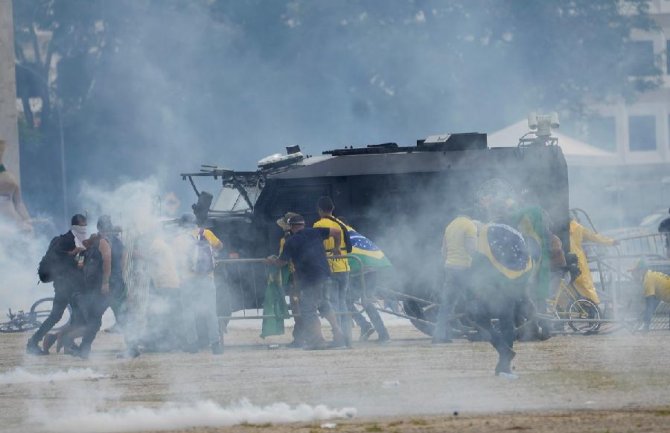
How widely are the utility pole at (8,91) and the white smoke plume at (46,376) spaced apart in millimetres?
26557

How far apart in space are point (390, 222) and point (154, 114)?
24591 mm

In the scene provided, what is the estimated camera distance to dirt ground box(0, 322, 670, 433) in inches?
443

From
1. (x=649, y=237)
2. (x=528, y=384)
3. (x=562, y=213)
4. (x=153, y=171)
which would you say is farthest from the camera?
(x=153, y=171)

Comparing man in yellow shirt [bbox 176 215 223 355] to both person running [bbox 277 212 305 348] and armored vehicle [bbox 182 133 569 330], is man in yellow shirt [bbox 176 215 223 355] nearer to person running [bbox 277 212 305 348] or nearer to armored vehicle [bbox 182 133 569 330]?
person running [bbox 277 212 305 348]

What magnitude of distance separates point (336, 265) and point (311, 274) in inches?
25.5

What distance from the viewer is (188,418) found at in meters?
11.7

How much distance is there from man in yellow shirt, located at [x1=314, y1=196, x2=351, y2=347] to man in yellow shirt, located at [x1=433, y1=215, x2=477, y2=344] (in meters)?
1.19

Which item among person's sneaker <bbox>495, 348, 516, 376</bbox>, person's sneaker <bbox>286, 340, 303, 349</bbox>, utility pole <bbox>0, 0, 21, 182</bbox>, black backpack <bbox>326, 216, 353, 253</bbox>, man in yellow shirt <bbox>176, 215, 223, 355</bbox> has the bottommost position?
person's sneaker <bbox>495, 348, 516, 376</bbox>

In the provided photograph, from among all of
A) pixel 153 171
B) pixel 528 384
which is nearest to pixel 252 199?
pixel 528 384

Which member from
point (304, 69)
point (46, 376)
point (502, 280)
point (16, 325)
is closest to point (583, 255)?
point (502, 280)

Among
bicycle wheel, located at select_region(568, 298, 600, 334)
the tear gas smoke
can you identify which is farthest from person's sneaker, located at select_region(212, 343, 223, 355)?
the tear gas smoke

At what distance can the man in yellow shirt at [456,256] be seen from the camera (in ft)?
58.3

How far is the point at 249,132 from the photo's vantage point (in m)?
47.2

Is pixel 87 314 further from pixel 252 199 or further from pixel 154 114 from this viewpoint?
pixel 154 114
